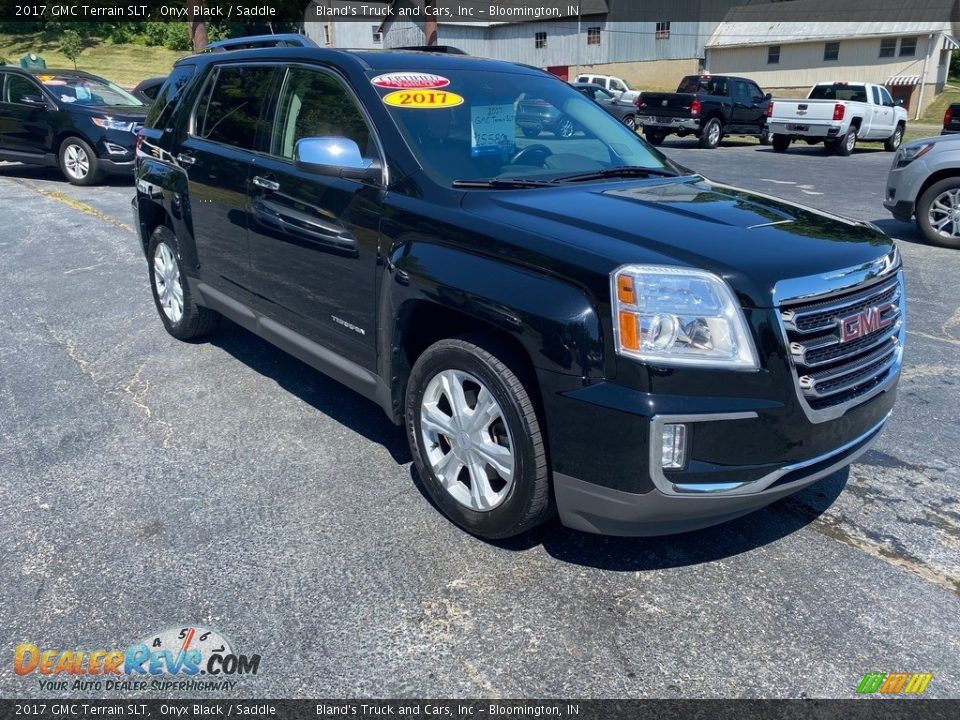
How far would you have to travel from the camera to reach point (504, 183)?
3475mm

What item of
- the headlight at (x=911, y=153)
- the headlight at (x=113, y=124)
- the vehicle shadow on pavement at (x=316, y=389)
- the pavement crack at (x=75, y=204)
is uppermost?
the headlight at (x=113, y=124)

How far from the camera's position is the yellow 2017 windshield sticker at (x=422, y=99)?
370cm

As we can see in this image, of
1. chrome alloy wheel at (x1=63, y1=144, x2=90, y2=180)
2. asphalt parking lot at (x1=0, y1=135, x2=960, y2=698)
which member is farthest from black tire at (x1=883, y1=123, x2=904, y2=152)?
asphalt parking lot at (x1=0, y1=135, x2=960, y2=698)

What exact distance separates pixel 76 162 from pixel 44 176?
1953mm

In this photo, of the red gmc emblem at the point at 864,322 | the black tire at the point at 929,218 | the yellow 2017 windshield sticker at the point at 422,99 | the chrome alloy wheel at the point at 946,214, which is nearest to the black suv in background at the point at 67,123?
the yellow 2017 windshield sticker at the point at 422,99

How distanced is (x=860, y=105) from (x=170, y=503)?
838 inches

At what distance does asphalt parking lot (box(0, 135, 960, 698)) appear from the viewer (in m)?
2.60

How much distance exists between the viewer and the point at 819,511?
139 inches

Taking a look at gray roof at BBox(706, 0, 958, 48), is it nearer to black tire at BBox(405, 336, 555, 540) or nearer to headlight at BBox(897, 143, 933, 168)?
headlight at BBox(897, 143, 933, 168)

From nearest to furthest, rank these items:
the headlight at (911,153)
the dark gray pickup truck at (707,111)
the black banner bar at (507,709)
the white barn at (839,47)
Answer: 1. the black banner bar at (507,709)
2. the headlight at (911,153)
3. the dark gray pickup truck at (707,111)
4. the white barn at (839,47)

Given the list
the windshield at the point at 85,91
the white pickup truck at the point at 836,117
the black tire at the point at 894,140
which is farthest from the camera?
the black tire at the point at 894,140

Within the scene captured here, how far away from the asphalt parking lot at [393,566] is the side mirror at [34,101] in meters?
9.37

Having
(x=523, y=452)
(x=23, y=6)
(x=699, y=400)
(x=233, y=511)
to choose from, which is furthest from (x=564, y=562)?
(x=23, y=6)

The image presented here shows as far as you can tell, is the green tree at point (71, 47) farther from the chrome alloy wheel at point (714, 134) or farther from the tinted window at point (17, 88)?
the chrome alloy wheel at point (714, 134)
